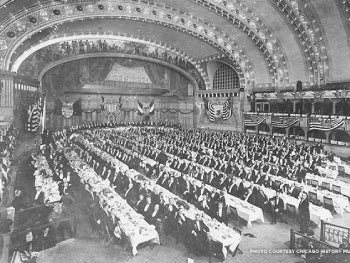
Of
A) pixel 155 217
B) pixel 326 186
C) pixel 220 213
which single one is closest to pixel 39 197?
pixel 155 217

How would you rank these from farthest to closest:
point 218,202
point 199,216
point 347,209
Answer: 1. point 347,209
2. point 218,202
3. point 199,216

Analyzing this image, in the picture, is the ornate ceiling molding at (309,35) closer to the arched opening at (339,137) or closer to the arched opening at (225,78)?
the arched opening at (339,137)

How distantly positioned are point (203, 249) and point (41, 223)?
434 centimetres

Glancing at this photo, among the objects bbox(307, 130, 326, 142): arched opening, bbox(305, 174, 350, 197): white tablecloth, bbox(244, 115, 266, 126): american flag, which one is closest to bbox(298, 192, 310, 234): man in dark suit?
bbox(305, 174, 350, 197): white tablecloth

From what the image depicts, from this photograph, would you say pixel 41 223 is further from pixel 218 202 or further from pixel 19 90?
pixel 19 90

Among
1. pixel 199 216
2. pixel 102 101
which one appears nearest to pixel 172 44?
pixel 102 101

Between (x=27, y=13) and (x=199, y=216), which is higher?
(x=27, y=13)

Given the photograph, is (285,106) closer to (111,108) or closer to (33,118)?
(111,108)

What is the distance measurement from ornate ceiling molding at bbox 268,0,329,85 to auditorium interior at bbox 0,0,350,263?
0.40 ft

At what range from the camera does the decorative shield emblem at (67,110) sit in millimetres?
30578

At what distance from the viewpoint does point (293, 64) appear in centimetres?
2536

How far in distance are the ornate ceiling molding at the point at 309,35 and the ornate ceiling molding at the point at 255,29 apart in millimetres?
2144

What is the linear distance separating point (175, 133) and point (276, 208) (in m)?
19.5

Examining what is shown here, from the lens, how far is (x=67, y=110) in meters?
30.9
